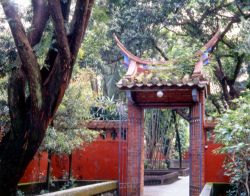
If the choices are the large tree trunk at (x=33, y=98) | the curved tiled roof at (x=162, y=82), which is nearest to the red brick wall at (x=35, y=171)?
the curved tiled roof at (x=162, y=82)

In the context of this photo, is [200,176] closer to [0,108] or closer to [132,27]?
[0,108]

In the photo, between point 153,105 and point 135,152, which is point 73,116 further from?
point 153,105

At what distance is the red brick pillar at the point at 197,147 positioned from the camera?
985cm

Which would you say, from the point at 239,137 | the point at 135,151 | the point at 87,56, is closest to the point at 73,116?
the point at 135,151

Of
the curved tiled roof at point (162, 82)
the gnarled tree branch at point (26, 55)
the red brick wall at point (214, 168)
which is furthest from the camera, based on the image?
the red brick wall at point (214, 168)

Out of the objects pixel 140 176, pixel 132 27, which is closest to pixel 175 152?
pixel 132 27

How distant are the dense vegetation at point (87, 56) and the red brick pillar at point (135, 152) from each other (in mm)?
777

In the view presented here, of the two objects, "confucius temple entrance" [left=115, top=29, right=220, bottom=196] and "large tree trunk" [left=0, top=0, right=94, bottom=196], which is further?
"confucius temple entrance" [left=115, top=29, right=220, bottom=196]

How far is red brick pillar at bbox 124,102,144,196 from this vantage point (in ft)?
34.3

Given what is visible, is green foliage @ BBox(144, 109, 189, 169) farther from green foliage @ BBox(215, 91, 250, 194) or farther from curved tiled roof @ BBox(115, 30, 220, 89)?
green foliage @ BBox(215, 91, 250, 194)

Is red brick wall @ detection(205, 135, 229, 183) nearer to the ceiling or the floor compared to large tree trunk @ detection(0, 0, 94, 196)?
nearer to the floor

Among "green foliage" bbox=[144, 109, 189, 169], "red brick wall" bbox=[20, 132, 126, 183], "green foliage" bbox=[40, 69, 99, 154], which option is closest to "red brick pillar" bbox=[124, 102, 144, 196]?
"red brick wall" bbox=[20, 132, 126, 183]

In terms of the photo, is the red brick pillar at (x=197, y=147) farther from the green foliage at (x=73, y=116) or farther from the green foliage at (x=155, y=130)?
the green foliage at (x=155, y=130)

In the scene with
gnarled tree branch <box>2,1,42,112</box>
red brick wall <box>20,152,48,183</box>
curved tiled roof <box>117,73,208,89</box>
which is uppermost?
curved tiled roof <box>117,73,208,89</box>
